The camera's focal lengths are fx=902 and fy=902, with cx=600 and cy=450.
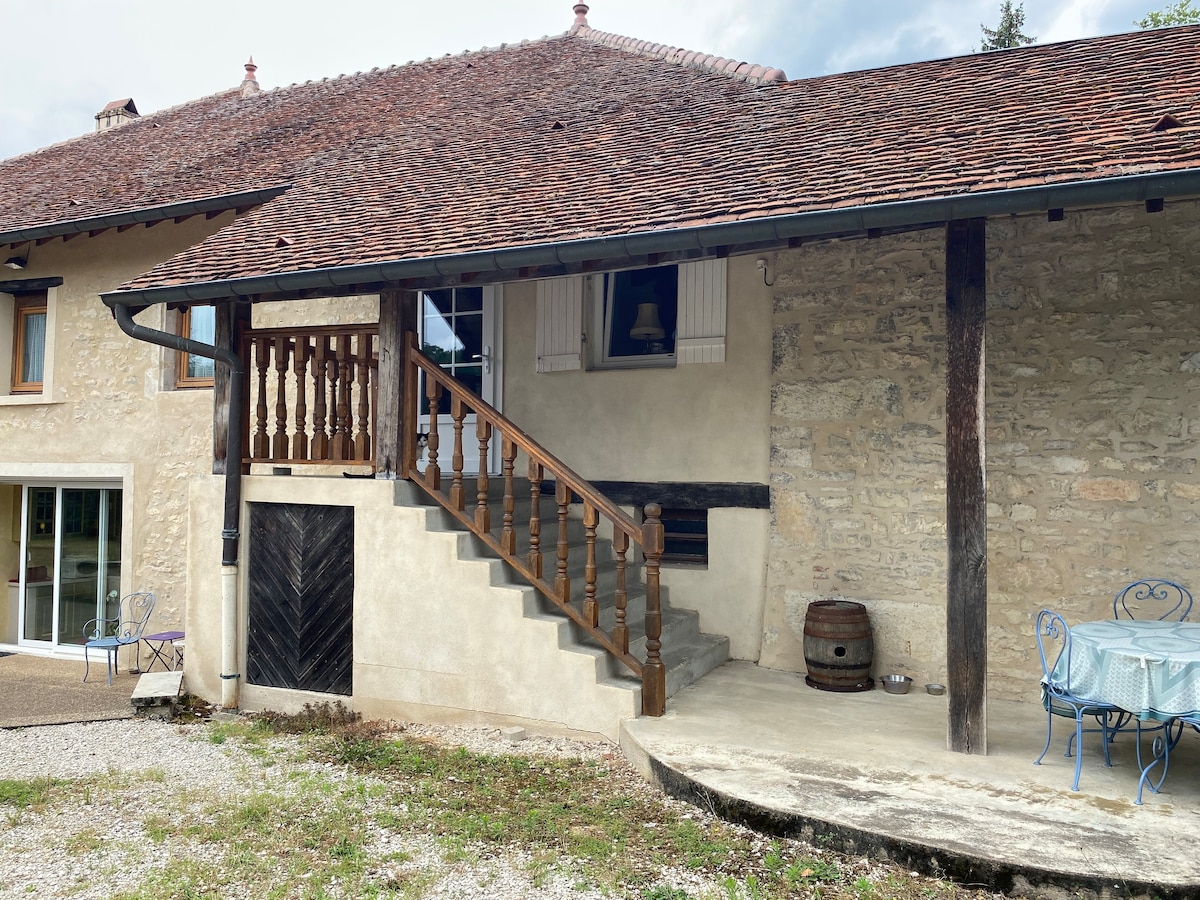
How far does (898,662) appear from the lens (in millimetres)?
6008

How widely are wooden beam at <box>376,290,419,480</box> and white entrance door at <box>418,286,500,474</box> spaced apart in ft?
5.50

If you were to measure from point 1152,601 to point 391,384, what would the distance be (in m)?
4.84

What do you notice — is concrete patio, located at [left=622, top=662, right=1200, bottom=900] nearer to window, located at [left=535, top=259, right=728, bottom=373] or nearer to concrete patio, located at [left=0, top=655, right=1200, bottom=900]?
concrete patio, located at [left=0, top=655, right=1200, bottom=900]

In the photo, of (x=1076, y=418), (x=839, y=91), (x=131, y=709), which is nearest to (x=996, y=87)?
(x=839, y=91)

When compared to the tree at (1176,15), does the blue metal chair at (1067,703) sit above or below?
below

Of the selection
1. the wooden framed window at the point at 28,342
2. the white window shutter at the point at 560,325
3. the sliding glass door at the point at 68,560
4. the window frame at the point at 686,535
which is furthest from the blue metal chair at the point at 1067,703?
the wooden framed window at the point at 28,342

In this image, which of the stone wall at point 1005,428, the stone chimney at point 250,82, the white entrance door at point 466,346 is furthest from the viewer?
the stone chimney at point 250,82

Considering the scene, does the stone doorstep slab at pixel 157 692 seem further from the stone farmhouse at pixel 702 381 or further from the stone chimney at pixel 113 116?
the stone chimney at pixel 113 116

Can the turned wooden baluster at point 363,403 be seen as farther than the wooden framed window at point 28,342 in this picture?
No

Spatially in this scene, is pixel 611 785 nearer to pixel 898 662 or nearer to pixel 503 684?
pixel 503 684

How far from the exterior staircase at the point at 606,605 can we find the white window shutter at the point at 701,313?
1.60m

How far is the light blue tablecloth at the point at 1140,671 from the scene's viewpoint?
370 cm

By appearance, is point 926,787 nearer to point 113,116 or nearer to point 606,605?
point 606,605

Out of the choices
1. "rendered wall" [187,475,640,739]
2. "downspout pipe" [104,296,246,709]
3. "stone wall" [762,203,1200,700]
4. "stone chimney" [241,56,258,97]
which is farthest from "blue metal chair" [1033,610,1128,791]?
"stone chimney" [241,56,258,97]
